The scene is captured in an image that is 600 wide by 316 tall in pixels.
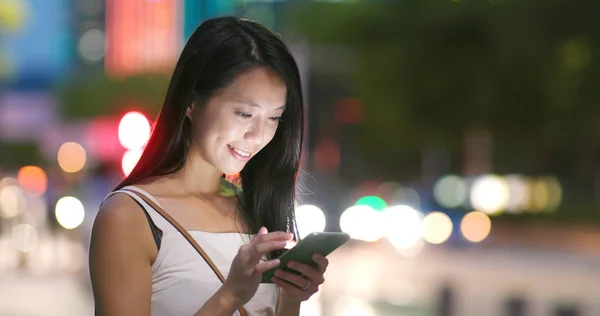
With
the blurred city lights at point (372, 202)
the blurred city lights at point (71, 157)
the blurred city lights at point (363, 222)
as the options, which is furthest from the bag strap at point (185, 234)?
the blurred city lights at point (71, 157)

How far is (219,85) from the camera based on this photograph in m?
3.28

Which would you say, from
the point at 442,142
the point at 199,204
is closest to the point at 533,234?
the point at 442,142

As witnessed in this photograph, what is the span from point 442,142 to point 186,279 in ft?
122

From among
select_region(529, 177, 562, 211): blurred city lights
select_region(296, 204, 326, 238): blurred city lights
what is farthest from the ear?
select_region(529, 177, 562, 211): blurred city lights

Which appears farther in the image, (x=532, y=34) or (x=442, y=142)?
(x=442, y=142)

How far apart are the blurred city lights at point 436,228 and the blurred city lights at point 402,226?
808 mm

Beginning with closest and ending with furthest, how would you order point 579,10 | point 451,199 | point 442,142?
point 579,10 < point 451,199 < point 442,142

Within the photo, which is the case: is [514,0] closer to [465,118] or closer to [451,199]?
[465,118]

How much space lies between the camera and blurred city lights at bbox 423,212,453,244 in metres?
29.1

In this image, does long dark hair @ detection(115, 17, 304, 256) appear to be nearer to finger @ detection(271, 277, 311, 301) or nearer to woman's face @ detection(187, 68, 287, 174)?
woman's face @ detection(187, 68, 287, 174)

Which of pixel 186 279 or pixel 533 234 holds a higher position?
pixel 186 279

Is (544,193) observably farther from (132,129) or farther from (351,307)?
(351,307)

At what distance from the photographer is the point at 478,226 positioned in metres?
30.3

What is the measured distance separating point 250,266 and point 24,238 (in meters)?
23.9
